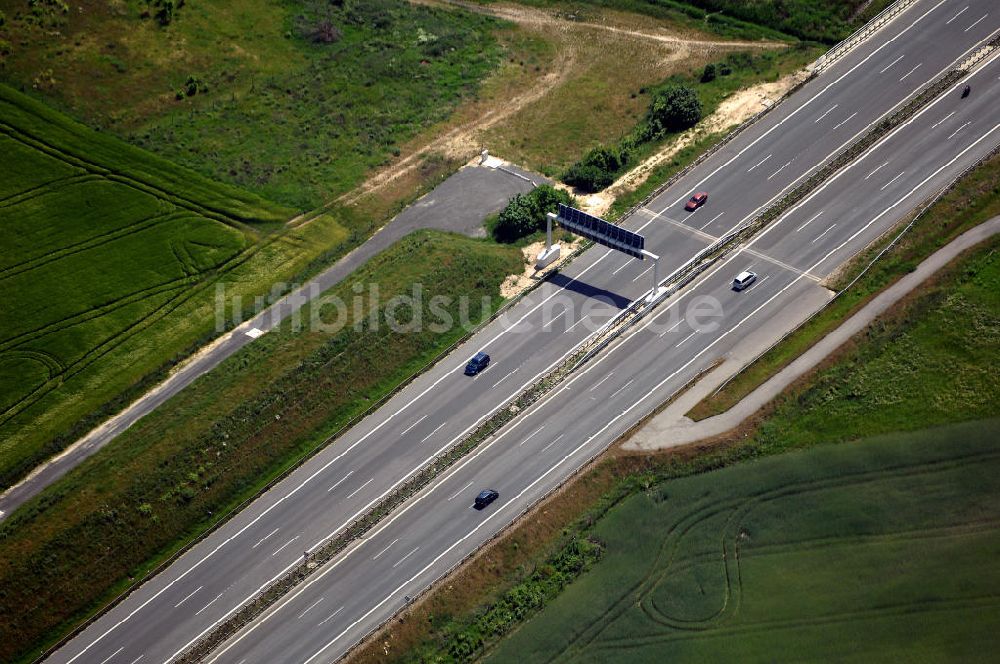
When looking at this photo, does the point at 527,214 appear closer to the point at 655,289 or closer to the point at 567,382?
the point at 655,289

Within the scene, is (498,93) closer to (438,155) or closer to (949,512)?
(438,155)

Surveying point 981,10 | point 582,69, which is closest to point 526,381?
point 582,69

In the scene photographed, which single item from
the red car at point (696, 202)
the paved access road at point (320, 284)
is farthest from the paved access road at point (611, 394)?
the paved access road at point (320, 284)

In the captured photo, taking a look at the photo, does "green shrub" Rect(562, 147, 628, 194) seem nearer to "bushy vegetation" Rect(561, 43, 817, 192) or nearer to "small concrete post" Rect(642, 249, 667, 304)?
"bushy vegetation" Rect(561, 43, 817, 192)

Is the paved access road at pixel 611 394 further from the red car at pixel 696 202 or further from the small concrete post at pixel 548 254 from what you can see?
the small concrete post at pixel 548 254

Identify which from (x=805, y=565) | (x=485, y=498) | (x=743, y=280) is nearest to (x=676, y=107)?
(x=743, y=280)

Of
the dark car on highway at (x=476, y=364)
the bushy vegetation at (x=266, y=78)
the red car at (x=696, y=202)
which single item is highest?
the bushy vegetation at (x=266, y=78)
